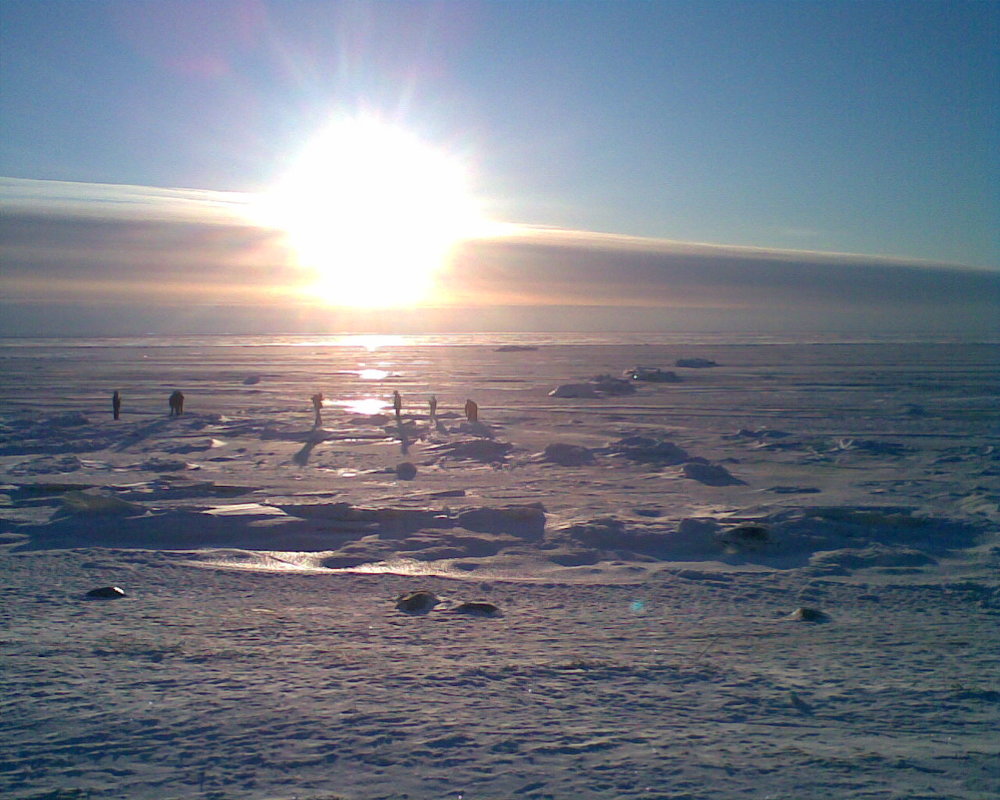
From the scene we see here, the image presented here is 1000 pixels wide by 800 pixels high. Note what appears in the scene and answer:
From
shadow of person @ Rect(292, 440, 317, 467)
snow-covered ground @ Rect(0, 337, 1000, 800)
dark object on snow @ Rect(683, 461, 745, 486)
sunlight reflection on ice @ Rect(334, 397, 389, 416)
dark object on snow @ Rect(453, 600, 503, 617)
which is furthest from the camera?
sunlight reflection on ice @ Rect(334, 397, 389, 416)

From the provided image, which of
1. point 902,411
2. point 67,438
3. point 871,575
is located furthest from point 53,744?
point 902,411

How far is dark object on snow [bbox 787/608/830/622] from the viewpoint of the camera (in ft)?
25.1

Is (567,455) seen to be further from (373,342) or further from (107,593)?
(373,342)

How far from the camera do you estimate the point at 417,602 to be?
316 inches

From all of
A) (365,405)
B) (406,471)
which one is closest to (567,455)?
(406,471)

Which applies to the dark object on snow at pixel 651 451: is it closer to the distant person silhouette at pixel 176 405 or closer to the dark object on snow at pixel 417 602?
the dark object on snow at pixel 417 602

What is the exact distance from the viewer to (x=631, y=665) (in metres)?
6.46

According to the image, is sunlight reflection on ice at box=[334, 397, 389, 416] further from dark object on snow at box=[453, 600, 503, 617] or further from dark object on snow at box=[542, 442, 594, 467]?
dark object on snow at box=[453, 600, 503, 617]

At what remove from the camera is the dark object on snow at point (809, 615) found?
25.1ft

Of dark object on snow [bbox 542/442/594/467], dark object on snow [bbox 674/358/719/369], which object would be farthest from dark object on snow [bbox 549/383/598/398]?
dark object on snow [bbox 674/358/719/369]

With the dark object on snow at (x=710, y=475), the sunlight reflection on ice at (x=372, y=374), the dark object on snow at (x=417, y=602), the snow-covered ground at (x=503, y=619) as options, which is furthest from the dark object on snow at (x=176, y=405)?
the dark object on snow at (x=417, y=602)

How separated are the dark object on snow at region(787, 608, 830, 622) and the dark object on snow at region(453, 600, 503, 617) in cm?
258

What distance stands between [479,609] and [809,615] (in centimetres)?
289

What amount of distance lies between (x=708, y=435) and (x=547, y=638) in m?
14.7
